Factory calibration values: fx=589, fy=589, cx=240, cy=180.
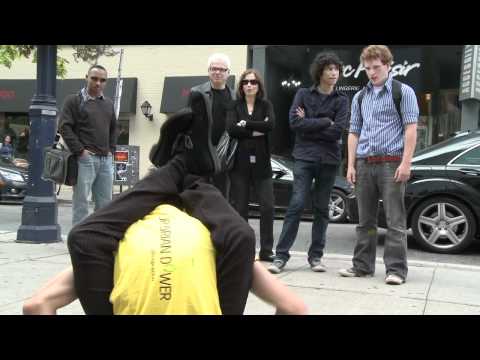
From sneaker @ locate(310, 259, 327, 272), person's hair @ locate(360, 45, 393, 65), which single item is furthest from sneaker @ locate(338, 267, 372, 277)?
person's hair @ locate(360, 45, 393, 65)

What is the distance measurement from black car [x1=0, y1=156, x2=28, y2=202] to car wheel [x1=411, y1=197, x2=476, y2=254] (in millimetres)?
9008

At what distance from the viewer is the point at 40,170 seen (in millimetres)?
6703

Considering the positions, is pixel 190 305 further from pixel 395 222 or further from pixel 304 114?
pixel 304 114

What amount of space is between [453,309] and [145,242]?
10.2 ft

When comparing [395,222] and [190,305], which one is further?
[395,222]

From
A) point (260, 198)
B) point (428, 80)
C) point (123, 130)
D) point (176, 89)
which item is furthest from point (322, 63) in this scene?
point (123, 130)

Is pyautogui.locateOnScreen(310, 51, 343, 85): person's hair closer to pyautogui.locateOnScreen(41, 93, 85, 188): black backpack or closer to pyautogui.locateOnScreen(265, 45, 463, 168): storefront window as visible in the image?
pyautogui.locateOnScreen(41, 93, 85, 188): black backpack

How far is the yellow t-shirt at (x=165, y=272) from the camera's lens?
4.73 ft

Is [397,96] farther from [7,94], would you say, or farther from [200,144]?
[7,94]

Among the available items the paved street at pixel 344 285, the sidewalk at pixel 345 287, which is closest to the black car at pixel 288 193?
the paved street at pixel 344 285

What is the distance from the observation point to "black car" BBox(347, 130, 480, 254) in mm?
6887

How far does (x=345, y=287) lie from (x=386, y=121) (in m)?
1.41
